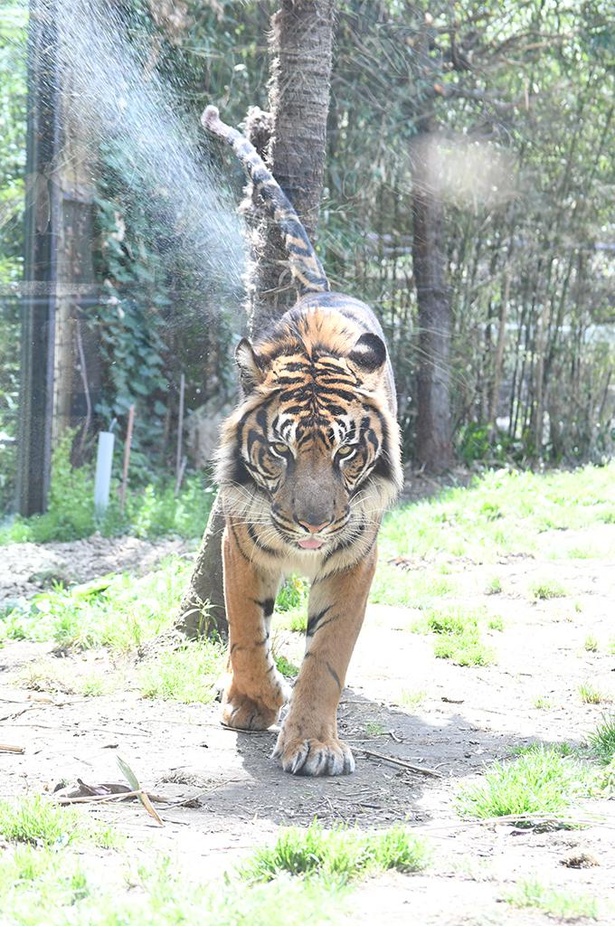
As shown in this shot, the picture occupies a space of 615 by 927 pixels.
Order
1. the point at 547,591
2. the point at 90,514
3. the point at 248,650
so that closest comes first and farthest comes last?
the point at 248,650, the point at 547,591, the point at 90,514

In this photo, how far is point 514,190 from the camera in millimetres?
13398

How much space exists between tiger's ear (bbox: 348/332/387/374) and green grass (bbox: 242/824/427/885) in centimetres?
203

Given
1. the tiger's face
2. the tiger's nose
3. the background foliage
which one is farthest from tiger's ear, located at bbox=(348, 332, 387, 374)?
the background foliage

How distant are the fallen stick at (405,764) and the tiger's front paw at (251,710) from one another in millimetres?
496

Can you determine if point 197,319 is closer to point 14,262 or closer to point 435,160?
point 14,262

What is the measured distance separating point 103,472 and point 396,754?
585 cm

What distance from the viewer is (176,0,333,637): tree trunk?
20.9 feet

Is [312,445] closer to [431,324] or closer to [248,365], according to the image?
[248,365]

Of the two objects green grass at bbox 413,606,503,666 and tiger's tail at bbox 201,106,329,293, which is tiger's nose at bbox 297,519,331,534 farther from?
green grass at bbox 413,606,503,666

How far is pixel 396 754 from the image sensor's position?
4738 mm

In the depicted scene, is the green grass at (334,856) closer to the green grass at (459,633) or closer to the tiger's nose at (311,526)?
the tiger's nose at (311,526)

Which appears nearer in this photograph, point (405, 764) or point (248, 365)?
point (405, 764)

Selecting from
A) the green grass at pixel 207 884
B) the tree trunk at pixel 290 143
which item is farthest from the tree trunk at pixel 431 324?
the green grass at pixel 207 884

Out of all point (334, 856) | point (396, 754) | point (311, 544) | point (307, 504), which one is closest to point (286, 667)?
point (396, 754)
